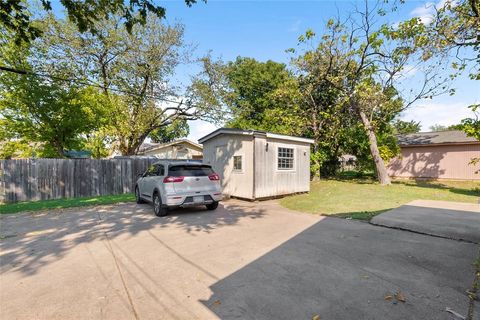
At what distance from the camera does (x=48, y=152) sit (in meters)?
17.0

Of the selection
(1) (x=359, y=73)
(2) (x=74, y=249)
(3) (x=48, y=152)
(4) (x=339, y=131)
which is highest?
(1) (x=359, y=73)

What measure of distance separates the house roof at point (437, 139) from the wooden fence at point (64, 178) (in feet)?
67.0

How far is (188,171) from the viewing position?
7762 millimetres

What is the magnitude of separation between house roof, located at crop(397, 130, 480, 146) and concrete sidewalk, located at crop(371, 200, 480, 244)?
12632 millimetres

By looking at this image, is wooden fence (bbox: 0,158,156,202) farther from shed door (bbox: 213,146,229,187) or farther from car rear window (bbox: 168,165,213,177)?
car rear window (bbox: 168,165,213,177)

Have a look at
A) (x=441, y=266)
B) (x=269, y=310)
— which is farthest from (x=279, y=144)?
(x=269, y=310)

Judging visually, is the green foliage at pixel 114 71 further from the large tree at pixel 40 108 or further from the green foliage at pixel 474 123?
the green foliage at pixel 474 123

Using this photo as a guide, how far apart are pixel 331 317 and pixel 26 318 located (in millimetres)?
3294

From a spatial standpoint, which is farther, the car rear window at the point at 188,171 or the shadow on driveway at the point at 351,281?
the car rear window at the point at 188,171

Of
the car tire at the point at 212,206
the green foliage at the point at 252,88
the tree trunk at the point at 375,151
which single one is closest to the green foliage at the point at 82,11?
the car tire at the point at 212,206

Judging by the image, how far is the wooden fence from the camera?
1160cm

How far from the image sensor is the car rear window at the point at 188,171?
7.60m

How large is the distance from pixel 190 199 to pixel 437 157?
20.1m

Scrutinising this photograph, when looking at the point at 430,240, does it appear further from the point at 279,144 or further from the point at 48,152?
the point at 48,152
